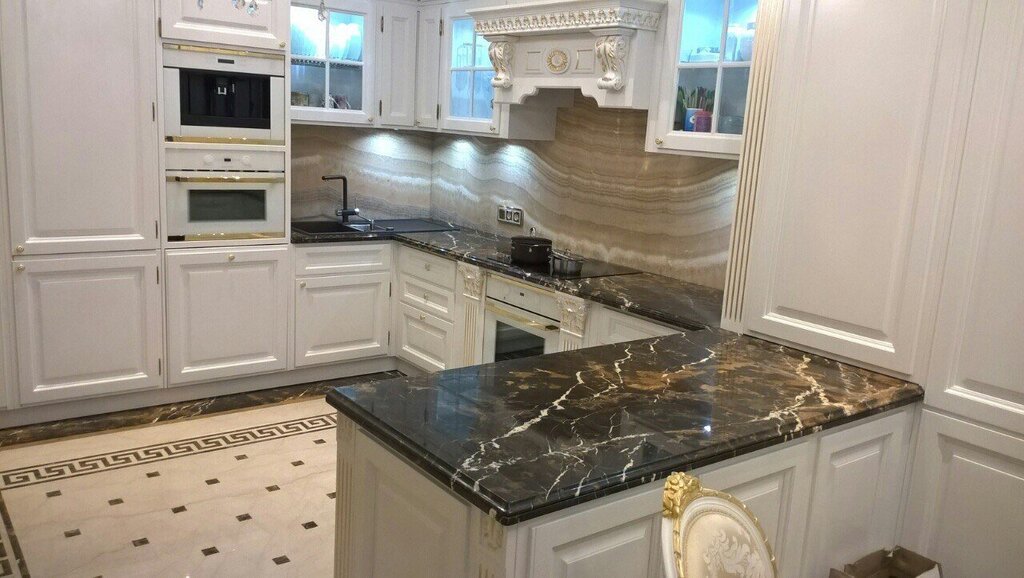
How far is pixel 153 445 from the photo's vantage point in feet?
12.6

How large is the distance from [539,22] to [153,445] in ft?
8.69

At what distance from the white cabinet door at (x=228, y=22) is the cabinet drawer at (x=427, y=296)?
1.45 metres

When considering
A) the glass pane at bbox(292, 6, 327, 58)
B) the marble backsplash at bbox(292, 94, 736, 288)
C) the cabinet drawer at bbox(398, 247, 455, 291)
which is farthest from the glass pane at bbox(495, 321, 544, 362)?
the glass pane at bbox(292, 6, 327, 58)

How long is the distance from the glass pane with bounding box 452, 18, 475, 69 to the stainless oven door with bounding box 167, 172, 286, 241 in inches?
47.3

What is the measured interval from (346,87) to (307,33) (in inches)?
14.3

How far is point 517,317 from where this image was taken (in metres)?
4.00

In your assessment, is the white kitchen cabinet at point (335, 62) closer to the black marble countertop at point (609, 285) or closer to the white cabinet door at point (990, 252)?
the black marble countertop at point (609, 285)

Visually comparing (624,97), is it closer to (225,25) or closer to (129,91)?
(225,25)

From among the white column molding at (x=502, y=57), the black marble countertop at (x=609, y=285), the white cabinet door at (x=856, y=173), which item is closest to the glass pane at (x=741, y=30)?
the white cabinet door at (x=856, y=173)

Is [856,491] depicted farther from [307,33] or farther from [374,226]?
[307,33]

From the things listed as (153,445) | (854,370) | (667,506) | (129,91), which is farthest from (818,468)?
(129,91)

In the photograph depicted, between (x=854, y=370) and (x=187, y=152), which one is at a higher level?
(x=187, y=152)

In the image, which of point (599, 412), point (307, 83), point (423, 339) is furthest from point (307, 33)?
point (599, 412)

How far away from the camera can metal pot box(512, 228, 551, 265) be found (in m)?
4.02
